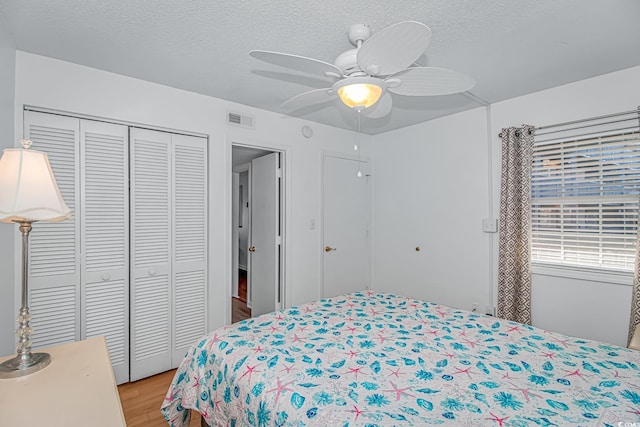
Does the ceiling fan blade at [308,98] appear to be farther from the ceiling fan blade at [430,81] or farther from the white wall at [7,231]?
the white wall at [7,231]

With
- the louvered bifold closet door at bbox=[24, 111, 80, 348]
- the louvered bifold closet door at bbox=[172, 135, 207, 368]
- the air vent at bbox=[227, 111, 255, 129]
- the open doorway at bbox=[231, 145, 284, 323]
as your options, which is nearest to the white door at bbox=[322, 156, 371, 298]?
the open doorway at bbox=[231, 145, 284, 323]

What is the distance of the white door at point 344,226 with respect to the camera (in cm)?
393

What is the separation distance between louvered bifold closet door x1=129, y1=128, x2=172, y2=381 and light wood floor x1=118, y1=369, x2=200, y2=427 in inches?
3.6

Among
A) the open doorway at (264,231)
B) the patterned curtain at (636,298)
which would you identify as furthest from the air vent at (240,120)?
the patterned curtain at (636,298)

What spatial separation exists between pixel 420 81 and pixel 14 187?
1.87 meters

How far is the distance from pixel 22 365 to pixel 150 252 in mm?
1509

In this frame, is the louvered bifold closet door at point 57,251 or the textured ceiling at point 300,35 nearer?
the textured ceiling at point 300,35

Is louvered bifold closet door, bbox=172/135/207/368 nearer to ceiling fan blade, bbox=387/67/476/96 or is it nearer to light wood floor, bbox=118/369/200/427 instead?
light wood floor, bbox=118/369/200/427

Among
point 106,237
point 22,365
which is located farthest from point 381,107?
point 106,237

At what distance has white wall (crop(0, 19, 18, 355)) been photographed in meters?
1.85

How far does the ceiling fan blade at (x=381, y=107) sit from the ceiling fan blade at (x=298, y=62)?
44 centimetres

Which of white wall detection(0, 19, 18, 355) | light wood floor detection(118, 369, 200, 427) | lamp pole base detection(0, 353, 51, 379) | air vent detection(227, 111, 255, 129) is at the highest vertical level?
air vent detection(227, 111, 255, 129)

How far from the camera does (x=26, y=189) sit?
1.26 meters

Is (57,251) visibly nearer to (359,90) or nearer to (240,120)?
(240,120)
